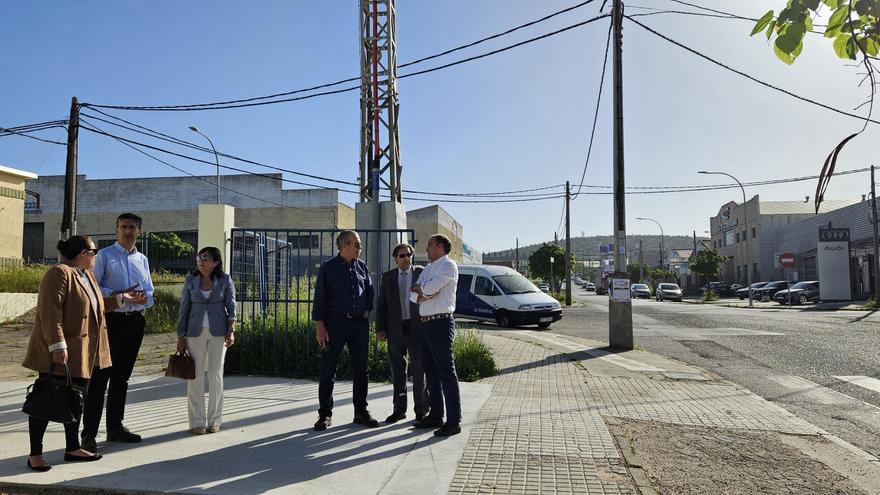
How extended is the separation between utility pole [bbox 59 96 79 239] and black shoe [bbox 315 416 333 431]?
58.8 feet

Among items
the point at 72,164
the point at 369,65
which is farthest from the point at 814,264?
the point at 72,164

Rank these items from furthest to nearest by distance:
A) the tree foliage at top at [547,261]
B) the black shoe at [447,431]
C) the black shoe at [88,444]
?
1. the tree foliage at top at [547,261]
2. the black shoe at [447,431]
3. the black shoe at [88,444]

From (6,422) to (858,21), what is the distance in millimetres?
6971

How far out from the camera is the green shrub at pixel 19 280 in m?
18.7

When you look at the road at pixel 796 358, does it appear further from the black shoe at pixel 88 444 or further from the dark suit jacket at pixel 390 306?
the black shoe at pixel 88 444

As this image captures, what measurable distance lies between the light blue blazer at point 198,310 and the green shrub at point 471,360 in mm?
3570

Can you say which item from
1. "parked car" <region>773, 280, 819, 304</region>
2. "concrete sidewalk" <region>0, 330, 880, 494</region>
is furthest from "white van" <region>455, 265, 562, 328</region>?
"parked car" <region>773, 280, 819, 304</region>

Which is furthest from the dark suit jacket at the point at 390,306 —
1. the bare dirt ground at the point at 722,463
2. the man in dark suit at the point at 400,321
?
the bare dirt ground at the point at 722,463

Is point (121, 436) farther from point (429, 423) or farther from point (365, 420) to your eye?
point (429, 423)

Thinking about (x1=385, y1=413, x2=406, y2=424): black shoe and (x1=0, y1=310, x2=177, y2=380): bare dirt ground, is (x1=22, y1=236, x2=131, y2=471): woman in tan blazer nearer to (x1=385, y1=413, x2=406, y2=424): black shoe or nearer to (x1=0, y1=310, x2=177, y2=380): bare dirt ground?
(x1=385, y1=413, x2=406, y2=424): black shoe

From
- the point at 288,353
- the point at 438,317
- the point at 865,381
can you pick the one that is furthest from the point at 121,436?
the point at 865,381

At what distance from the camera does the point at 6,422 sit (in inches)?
224

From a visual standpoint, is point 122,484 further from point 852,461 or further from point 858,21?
point 852,461

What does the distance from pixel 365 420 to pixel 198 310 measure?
5.90 feet
